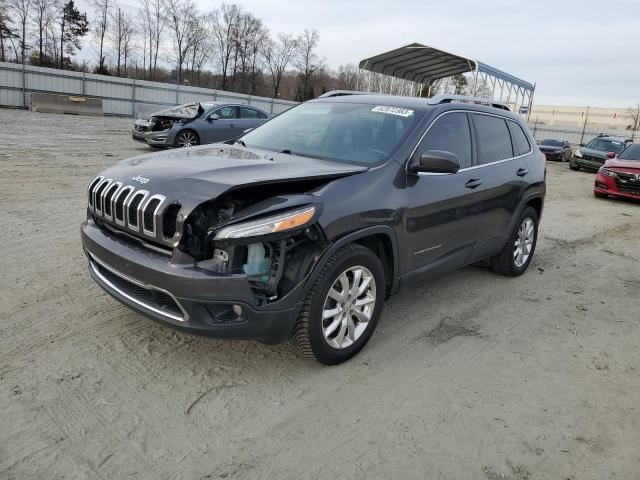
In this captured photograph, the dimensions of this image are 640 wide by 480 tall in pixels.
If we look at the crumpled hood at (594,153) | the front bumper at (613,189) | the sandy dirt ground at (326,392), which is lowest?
the sandy dirt ground at (326,392)

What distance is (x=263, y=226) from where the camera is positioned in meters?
2.77

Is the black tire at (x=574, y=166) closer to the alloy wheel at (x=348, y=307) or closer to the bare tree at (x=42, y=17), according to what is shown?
the alloy wheel at (x=348, y=307)

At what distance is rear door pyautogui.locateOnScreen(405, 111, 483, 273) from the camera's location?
3750 millimetres

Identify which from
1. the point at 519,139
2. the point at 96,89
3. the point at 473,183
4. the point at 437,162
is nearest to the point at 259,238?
the point at 437,162

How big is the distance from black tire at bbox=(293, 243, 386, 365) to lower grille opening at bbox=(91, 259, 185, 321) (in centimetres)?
72

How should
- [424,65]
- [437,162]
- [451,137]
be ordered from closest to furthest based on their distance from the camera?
[437,162]
[451,137]
[424,65]

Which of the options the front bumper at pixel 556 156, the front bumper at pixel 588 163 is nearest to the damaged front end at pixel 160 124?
the front bumper at pixel 588 163

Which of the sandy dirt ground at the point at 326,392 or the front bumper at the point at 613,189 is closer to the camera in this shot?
the sandy dirt ground at the point at 326,392

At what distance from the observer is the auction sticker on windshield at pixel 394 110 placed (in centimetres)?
408

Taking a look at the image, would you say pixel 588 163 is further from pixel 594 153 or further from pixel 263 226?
pixel 263 226

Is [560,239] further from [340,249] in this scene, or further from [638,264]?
[340,249]

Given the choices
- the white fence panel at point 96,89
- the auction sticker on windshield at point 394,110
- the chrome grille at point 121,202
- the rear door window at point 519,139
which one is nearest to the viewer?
the chrome grille at point 121,202

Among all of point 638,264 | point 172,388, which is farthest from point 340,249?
point 638,264

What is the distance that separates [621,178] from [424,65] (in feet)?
48.7
